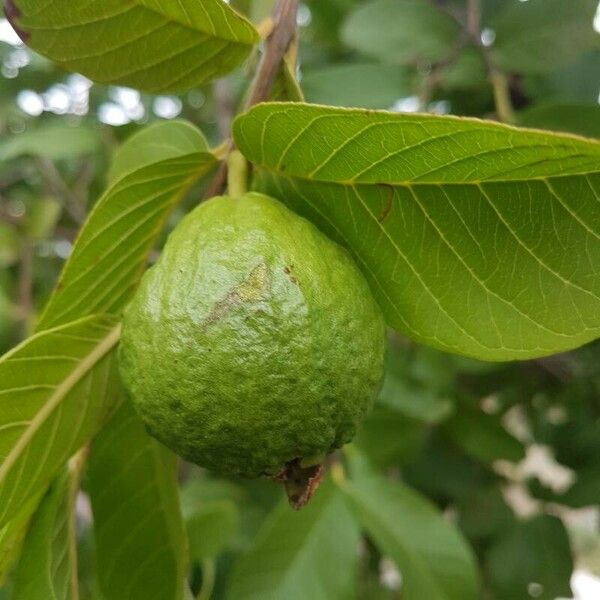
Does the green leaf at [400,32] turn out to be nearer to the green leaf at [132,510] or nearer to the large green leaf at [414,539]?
the large green leaf at [414,539]

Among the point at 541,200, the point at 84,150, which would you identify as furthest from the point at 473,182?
the point at 84,150

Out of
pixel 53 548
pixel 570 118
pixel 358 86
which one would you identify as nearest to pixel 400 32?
pixel 358 86

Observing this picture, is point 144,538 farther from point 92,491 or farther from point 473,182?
point 473,182

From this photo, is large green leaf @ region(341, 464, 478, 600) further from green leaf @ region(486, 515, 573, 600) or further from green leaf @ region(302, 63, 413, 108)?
green leaf @ region(302, 63, 413, 108)

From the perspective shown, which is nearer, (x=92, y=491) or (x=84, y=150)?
(x=92, y=491)

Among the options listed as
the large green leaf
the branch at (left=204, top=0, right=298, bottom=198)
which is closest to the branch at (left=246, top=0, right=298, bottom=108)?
the branch at (left=204, top=0, right=298, bottom=198)

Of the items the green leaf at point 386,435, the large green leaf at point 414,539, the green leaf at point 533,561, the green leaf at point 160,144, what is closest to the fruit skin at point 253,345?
the green leaf at point 160,144
